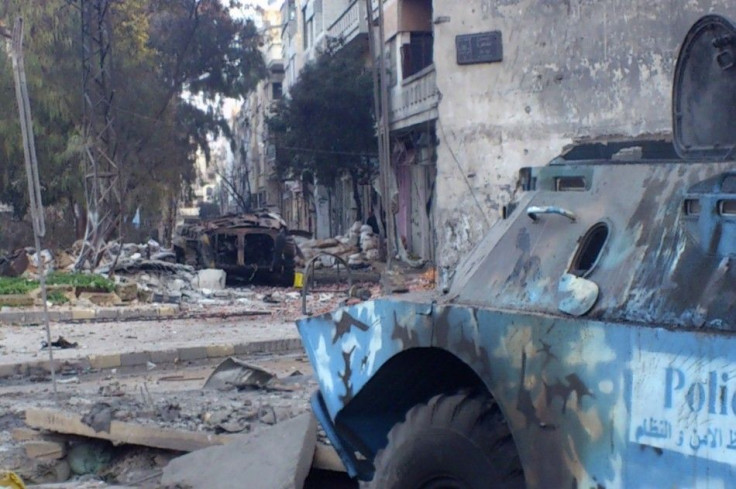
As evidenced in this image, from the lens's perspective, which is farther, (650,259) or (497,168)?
(497,168)

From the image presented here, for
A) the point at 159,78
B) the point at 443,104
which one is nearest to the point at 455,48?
the point at 443,104

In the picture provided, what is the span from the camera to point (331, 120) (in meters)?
37.7

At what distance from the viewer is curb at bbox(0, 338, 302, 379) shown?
13.0m

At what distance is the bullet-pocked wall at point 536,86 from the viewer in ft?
70.5

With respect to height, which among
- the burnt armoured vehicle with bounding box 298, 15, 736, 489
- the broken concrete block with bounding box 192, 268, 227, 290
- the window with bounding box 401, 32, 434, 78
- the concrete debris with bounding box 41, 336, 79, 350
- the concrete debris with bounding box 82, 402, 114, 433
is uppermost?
the window with bounding box 401, 32, 434, 78

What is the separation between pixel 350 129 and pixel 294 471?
31790 mm

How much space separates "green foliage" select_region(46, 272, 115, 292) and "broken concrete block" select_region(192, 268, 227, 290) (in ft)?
10.7

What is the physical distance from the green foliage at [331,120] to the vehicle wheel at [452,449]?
3259 cm

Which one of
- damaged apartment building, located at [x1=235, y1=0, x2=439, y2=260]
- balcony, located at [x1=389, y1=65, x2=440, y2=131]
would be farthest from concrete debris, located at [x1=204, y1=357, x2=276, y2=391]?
damaged apartment building, located at [x1=235, y1=0, x2=439, y2=260]

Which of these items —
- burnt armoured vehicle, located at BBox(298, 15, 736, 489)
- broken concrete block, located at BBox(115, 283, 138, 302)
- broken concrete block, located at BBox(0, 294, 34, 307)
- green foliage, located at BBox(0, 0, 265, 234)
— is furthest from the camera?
green foliage, located at BBox(0, 0, 265, 234)

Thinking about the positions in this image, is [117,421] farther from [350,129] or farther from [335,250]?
[350,129]

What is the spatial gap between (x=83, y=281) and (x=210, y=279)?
4410 millimetres

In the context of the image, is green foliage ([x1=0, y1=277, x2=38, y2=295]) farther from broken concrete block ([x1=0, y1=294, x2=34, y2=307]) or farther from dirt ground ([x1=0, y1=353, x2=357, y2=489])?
dirt ground ([x1=0, y1=353, x2=357, y2=489])

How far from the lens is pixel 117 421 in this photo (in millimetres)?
7785
